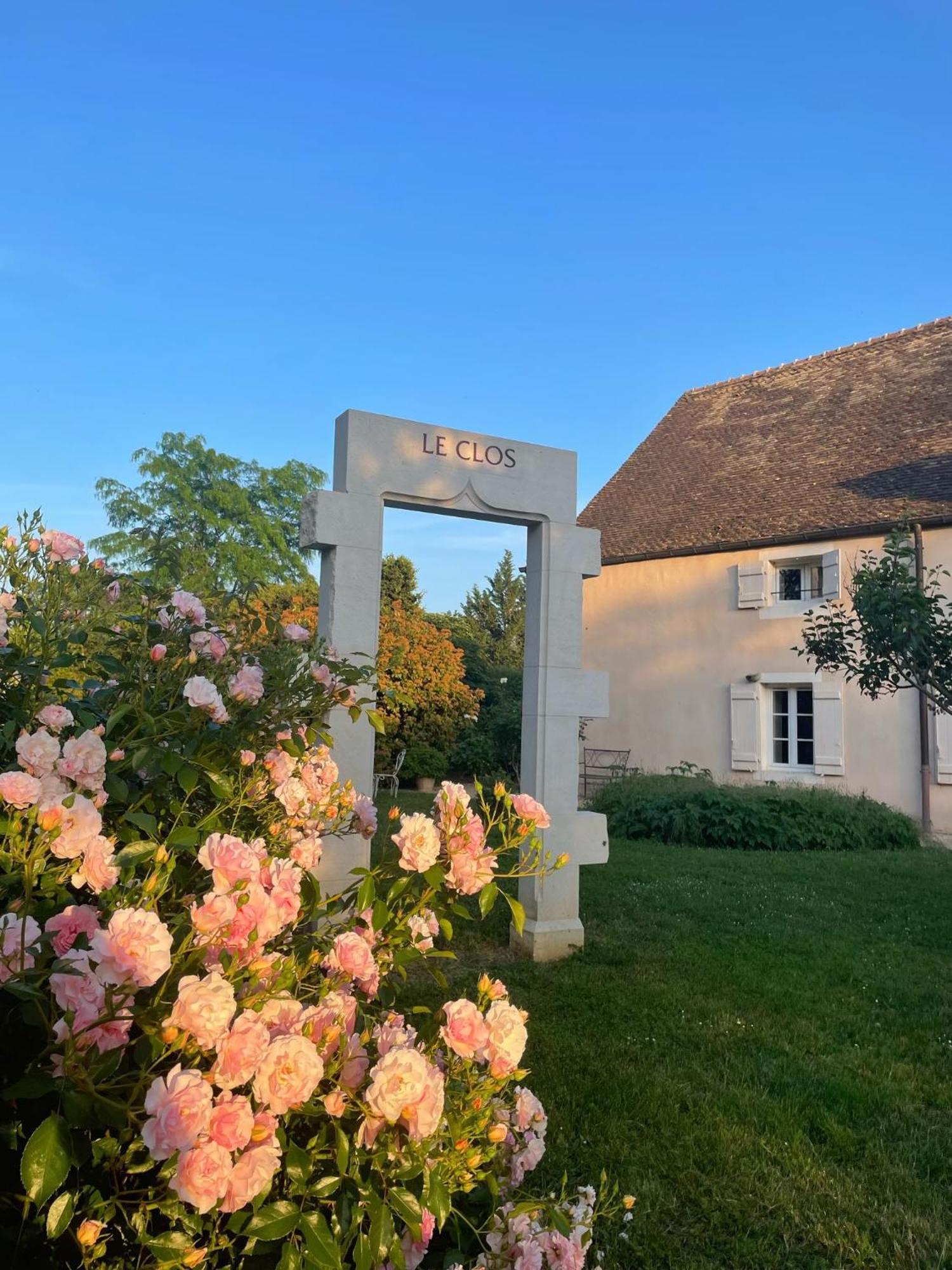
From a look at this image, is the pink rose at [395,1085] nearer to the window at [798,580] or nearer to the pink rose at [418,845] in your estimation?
the pink rose at [418,845]

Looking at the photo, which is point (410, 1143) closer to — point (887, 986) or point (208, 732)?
point (208, 732)

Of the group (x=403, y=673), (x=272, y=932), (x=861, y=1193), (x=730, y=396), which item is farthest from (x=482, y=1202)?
(x=730, y=396)

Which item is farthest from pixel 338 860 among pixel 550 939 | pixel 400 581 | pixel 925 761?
pixel 400 581

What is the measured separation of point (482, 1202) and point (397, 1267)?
566 mm

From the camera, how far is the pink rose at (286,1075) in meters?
1.23

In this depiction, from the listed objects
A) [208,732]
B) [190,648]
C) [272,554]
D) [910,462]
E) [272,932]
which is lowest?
[272,932]

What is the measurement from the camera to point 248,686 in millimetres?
2350

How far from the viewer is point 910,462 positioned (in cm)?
1391

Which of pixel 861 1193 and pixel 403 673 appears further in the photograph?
pixel 403 673

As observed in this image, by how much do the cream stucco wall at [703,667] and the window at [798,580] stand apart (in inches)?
14.6

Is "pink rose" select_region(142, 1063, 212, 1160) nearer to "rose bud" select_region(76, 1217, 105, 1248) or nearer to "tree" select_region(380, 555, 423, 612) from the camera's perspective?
"rose bud" select_region(76, 1217, 105, 1248)

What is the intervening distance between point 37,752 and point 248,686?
2.35ft

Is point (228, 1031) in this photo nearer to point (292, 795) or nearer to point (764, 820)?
point (292, 795)

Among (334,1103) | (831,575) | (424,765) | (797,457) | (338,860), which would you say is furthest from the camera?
(424,765)
